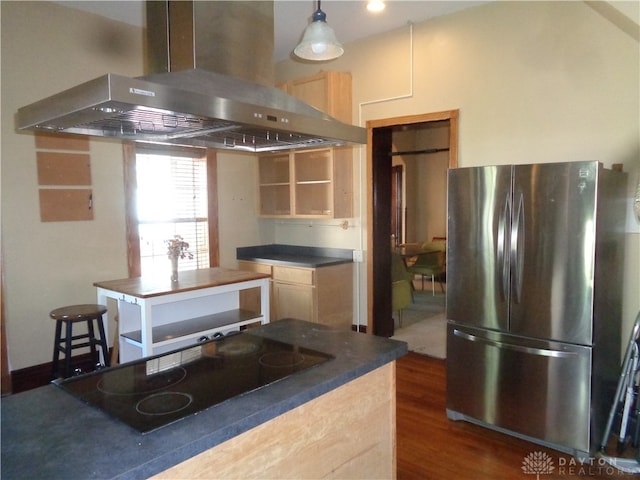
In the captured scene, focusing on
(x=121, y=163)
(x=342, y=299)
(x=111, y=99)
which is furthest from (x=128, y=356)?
(x=111, y=99)

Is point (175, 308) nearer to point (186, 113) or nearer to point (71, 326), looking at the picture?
point (71, 326)

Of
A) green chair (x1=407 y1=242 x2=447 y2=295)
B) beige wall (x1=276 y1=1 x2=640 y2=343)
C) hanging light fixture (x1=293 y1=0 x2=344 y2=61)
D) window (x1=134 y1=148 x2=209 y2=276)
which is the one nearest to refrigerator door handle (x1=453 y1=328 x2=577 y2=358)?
beige wall (x1=276 y1=1 x2=640 y2=343)

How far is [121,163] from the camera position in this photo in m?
3.95

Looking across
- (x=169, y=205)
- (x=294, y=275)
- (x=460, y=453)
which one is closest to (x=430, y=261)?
(x=294, y=275)

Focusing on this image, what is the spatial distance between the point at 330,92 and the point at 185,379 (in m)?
3.32

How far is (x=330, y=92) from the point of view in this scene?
4.20 metres

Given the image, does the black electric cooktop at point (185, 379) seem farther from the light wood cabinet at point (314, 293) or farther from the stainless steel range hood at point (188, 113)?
the light wood cabinet at point (314, 293)

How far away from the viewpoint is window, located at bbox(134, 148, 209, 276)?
13.6 feet

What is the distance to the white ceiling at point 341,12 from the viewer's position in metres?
3.46

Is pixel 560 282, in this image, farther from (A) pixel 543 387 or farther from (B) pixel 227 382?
(B) pixel 227 382

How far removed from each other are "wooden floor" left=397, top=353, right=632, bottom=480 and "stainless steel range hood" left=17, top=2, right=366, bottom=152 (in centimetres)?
174

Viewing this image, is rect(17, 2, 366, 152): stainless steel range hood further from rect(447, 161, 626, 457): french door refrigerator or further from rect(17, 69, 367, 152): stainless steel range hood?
rect(447, 161, 626, 457): french door refrigerator

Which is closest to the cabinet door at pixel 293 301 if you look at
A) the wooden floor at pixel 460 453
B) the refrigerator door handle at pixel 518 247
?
the wooden floor at pixel 460 453

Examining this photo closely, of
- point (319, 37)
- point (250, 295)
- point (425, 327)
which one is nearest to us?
point (319, 37)
